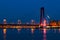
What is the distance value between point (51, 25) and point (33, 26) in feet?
33.3

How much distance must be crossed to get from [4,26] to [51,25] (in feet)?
62.8

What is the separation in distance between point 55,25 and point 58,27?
12.3ft

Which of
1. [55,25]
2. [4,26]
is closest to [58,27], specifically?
[55,25]

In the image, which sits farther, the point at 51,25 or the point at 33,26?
the point at 33,26

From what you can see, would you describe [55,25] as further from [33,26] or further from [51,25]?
[33,26]

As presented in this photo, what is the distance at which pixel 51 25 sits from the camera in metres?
119

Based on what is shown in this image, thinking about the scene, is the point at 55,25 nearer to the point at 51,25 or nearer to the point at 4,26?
the point at 51,25

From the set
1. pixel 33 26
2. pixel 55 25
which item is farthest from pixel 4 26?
pixel 55 25

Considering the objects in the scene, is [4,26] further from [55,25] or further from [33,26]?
[55,25]

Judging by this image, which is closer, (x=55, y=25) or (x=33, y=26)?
(x=55, y=25)

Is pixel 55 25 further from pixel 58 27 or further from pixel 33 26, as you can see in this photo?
pixel 33 26

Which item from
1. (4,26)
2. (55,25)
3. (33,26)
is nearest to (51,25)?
(55,25)

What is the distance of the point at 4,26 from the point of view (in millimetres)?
125500

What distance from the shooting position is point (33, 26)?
417ft
